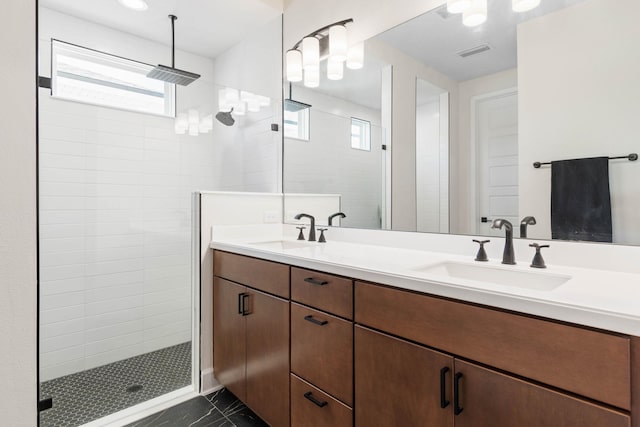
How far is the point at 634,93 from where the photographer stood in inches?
42.8

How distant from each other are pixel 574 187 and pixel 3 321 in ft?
5.81

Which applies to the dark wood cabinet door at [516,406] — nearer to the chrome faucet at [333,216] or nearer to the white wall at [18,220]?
the white wall at [18,220]

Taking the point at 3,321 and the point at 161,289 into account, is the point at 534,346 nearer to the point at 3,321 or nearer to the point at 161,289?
the point at 3,321

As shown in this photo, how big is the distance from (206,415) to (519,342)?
1.70 meters

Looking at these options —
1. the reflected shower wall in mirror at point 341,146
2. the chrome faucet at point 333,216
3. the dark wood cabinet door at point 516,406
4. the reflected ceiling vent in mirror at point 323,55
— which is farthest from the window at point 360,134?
the dark wood cabinet door at point 516,406

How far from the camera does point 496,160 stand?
1431 millimetres

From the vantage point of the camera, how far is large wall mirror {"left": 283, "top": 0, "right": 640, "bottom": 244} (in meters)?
1.13

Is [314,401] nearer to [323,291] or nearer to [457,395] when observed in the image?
[323,291]

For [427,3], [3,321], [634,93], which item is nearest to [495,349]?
[634,93]

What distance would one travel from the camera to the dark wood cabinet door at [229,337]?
179 centimetres

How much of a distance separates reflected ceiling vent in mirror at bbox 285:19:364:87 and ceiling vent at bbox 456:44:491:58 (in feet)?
2.11

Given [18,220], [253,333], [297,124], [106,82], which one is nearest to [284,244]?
[253,333]

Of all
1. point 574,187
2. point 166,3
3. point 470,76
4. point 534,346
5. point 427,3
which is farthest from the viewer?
point 166,3

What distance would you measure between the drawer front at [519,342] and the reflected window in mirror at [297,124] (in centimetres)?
165
